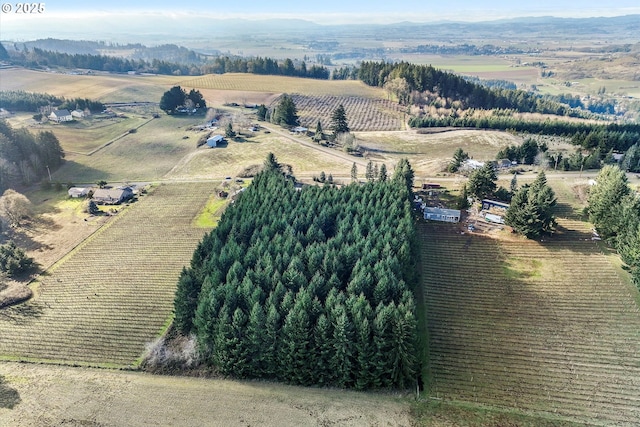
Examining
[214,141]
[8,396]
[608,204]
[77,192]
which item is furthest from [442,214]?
[77,192]

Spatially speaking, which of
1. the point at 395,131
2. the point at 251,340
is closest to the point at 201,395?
the point at 251,340

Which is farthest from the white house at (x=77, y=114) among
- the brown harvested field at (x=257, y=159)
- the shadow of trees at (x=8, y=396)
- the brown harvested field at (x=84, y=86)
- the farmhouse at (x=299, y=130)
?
the shadow of trees at (x=8, y=396)

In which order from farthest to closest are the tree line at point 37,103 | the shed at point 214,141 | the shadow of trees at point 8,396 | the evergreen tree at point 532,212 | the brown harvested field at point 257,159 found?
1. the tree line at point 37,103
2. the shed at point 214,141
3. the brown harvested field at point 257,159
4. the evergreen tree at point 532,212
5. the shadow of trees at point 8,396

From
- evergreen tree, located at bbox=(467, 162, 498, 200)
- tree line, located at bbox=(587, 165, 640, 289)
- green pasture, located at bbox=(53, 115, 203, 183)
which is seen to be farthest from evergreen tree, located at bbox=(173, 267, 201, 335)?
green pasture, located at bbox=(53, 115, 203, 183)

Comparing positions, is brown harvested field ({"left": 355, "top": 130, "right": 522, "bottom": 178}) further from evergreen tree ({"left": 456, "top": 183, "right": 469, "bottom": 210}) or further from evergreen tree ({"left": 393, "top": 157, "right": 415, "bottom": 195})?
evergreen tree ({"left": 456, "top": 183, "right": 469, "bottom": 210})

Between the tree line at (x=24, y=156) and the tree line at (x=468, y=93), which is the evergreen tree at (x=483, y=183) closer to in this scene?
the tree line at (x=468, y=93)
